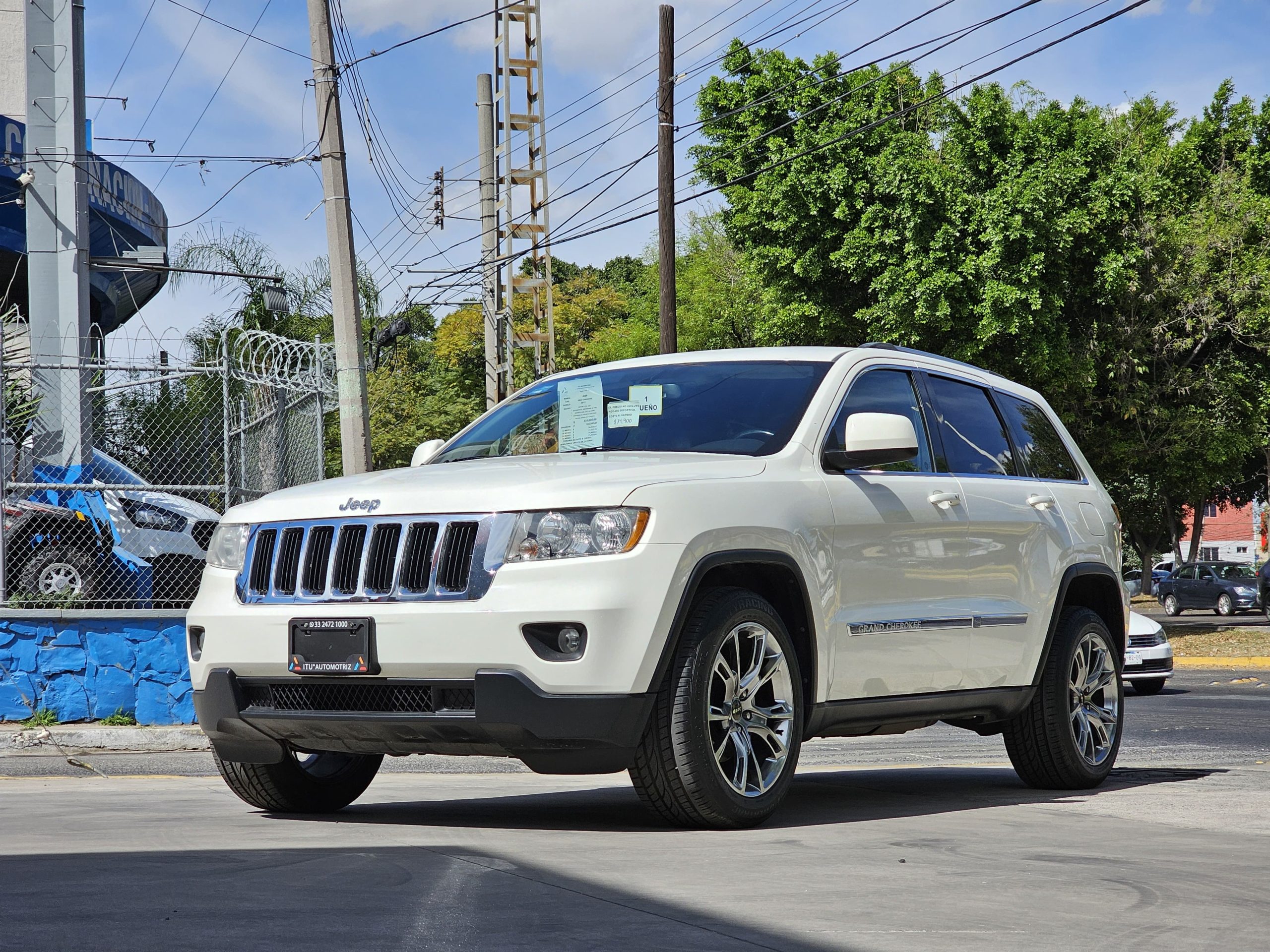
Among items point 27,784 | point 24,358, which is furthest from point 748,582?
point 24,358

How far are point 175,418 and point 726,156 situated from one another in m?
16.9

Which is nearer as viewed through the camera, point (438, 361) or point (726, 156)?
point (726, 156)

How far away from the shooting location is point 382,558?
5.11 metres

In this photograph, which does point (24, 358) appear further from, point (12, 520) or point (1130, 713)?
point (1130, 713)

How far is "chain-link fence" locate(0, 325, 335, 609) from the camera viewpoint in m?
10.9

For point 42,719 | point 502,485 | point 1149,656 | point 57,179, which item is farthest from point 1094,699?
point 57,179

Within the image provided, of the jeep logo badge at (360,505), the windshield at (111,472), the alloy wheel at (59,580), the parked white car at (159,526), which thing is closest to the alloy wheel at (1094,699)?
the jeep logo badge at (360,505)

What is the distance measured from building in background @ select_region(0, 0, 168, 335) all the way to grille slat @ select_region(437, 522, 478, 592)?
56.6 feet

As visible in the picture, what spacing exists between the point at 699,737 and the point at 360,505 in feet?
4.68

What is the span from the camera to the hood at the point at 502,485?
4.95 metres

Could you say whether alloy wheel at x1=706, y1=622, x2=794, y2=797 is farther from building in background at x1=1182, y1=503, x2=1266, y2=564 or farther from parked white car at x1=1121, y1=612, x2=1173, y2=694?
building in background at x1=1182, y1=503, x2=1266, y2=564

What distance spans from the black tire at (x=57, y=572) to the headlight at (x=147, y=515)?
101 centimetres

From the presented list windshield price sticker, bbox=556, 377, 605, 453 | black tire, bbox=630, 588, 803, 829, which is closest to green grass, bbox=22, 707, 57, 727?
windshield price sticker, bbox=556, 377, 605, 453

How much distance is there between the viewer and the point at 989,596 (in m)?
6.57
